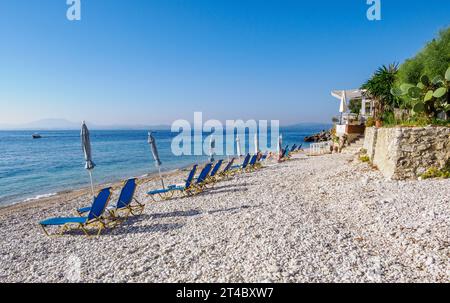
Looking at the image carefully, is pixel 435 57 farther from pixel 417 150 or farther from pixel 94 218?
pixel 94 218

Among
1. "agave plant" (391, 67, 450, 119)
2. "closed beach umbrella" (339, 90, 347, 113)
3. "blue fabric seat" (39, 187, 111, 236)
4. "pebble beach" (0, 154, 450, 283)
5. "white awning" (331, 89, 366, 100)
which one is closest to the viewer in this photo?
"pebble beach" (0, 154, 450, 283)

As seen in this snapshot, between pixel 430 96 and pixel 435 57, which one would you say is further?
pixel 435 57

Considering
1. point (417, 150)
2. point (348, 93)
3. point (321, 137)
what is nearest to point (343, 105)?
point (348, 93)

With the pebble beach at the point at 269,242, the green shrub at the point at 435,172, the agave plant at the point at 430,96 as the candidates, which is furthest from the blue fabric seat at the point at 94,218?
the agave plant at the point at 430,96

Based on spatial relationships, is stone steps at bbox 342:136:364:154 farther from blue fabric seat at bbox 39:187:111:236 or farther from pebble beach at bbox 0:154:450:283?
blue fabric seat at bbox 39:187:111:236

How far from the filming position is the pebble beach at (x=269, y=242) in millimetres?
3240

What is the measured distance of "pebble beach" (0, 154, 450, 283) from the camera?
324cm

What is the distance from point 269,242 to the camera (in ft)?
13.1

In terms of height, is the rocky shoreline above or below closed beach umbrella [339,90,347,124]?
below

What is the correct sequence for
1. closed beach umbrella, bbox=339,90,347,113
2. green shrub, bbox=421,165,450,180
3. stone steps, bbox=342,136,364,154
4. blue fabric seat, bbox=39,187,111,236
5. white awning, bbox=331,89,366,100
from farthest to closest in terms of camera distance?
white awning, bbox=331,89,366,100 → closed beach umbrella, bbox=339,90,347,113 → stone steps, bbox=342,136,364,154 → green shrub, bbox=421,165,450,180 → blue fabric seat, bbox=39,187,111,236

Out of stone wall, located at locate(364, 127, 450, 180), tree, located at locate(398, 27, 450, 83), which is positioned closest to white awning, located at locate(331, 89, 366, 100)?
tree, located at locate(398, 27, 450, 83)

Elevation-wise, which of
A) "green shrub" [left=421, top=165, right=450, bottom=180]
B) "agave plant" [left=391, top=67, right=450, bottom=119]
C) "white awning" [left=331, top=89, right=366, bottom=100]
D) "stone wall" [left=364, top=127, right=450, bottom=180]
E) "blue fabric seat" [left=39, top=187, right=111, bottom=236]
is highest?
"white awning" [left=331, top=89, right=366, bottom=100]
